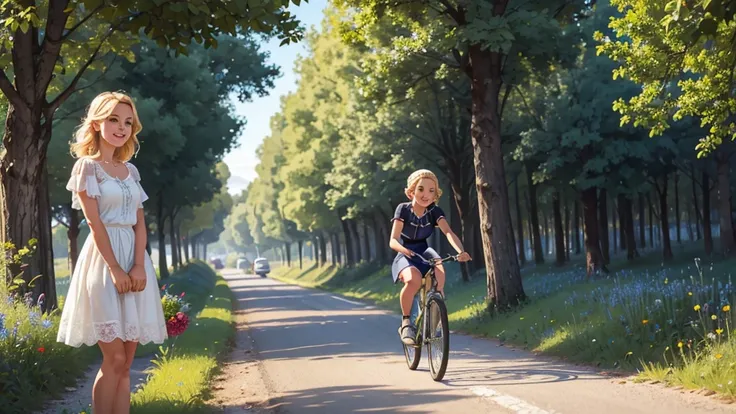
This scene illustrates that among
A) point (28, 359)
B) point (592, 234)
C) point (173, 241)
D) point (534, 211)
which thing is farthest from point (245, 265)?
point (28, 359)

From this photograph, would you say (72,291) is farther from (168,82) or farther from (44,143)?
(168,82)

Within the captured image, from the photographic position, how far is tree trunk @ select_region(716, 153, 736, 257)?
31078 millimetres

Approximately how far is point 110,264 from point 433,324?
466 centimetres

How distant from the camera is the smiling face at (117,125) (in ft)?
17.9

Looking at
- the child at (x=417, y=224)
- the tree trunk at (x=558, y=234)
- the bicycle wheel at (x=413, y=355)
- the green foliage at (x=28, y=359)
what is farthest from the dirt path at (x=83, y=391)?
the tree trunk at (x=558, y=234)

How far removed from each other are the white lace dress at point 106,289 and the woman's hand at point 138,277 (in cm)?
7

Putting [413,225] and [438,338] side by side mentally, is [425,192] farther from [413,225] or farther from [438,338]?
[438,338]

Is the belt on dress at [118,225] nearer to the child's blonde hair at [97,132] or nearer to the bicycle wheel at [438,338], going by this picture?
the child's blonde hair at [97,132]

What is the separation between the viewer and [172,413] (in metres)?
7.29

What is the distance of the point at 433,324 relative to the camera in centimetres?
925

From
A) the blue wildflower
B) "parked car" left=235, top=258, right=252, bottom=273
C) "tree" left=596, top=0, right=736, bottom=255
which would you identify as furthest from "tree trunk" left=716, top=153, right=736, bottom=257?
"parked car" left=235, top=258, right=252, bottom=273

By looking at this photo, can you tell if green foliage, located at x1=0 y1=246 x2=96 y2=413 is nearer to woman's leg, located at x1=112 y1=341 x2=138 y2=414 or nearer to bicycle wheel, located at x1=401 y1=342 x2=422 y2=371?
woman's leg, located at x1=112 y1=341 x2=138 y2=414

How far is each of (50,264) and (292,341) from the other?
15.3 feet

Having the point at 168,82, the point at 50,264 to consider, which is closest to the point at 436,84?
the point at 168,82
